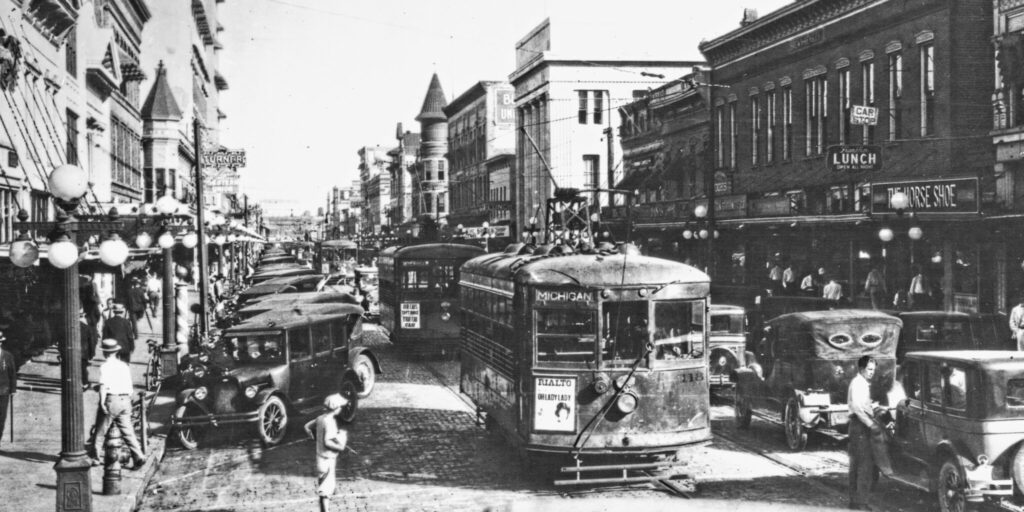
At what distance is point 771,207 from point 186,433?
24.3 meters

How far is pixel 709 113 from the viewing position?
4062 centimetres

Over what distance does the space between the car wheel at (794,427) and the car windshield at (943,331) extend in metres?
3.26

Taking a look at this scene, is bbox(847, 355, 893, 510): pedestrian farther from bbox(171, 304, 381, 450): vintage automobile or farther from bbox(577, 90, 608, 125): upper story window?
bbox(577, 90, 608, 125): upper story window

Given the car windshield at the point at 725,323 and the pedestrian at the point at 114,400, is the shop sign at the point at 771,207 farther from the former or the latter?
the pedestrian at the point at 114,400

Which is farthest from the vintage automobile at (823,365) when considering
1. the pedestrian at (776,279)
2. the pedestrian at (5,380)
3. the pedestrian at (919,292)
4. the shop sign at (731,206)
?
the shop sign at (731,206)

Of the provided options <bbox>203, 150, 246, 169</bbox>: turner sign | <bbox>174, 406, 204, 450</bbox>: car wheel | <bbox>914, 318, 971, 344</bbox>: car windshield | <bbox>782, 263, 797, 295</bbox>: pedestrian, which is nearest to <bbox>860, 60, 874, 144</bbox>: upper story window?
<bbox>782, 263, 797, 295</bbox>: pedestrian

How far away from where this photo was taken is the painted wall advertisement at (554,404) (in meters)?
11.5

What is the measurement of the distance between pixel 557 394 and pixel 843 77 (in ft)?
79.2

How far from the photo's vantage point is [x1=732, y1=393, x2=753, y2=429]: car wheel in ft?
51.3

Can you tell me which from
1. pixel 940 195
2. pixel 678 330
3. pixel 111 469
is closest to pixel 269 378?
pixel 111 469

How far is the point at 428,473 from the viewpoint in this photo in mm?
13023

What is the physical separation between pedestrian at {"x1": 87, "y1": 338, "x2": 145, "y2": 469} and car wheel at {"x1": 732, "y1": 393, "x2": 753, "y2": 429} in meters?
8.94

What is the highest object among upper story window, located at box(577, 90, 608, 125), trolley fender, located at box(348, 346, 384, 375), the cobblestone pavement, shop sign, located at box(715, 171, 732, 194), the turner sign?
upper story window, located at box(577, 90, 608, 125)

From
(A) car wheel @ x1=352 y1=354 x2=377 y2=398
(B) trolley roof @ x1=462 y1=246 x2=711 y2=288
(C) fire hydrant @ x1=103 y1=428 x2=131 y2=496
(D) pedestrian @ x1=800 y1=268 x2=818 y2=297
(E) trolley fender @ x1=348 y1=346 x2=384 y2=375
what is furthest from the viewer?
(D) pedestrian @ x1=800 y1=268 x2=818 y2=297
